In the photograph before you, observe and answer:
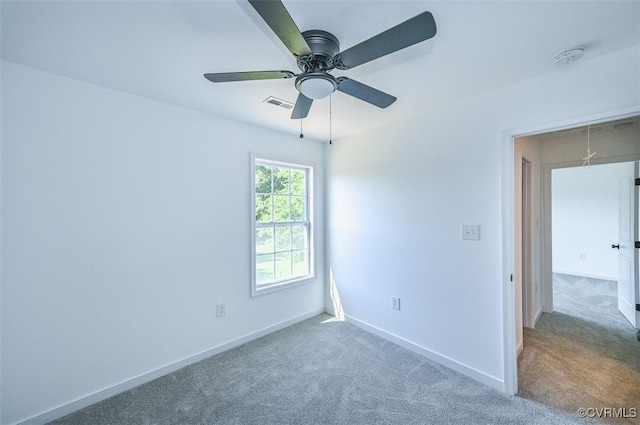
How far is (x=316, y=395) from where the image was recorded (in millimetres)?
2021

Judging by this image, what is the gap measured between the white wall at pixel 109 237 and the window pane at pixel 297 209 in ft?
2.27

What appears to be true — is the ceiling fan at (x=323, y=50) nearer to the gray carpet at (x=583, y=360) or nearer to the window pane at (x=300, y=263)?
the window pane at (x=300, y=263)

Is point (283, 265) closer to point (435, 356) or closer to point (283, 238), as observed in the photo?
point (283, 238)

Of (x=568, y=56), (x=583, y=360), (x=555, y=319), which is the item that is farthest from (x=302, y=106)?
(x=555, y=319)

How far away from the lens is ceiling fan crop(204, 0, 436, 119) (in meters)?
0.97

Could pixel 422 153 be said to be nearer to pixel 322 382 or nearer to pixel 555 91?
pixel 555 91

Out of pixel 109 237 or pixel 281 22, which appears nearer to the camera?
pixel 281 22

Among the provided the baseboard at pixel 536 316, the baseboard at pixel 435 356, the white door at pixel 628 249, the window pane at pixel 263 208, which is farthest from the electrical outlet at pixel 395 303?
the white door at pixel 628 249

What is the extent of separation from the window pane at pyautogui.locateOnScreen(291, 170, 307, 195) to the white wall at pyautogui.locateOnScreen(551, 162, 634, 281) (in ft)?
16.8

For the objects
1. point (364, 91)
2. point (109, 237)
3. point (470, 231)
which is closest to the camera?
point (364, 91)

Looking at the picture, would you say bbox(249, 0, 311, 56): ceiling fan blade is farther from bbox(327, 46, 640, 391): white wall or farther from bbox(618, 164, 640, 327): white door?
bbox(618, 164, 640, 327): white door

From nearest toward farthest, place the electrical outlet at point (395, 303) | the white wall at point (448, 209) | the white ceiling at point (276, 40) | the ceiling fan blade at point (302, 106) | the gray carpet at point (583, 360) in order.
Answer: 1. the white ceiling at point (276, 40)
2. the ceiling fan blade at point (302, 106)
3. the white wall at point (448, 209)
4. the gray carpet at point (583, 360)
5. the electrical outlet at point (395, 303)

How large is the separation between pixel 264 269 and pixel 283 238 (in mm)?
443

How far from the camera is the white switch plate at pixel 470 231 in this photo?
2196mm
